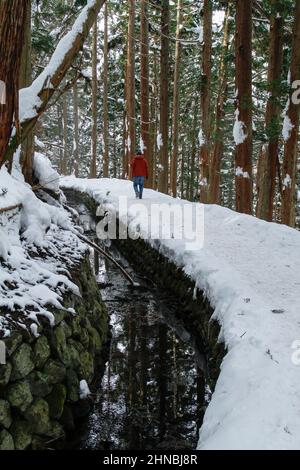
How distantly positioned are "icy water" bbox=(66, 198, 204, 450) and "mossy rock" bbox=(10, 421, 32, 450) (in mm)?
847

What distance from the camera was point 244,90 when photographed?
11.0m

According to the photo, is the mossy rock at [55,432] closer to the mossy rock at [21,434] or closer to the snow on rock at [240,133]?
the mossy rock at [21,434]

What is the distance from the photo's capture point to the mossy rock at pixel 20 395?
396cm

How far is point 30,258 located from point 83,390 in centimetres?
184

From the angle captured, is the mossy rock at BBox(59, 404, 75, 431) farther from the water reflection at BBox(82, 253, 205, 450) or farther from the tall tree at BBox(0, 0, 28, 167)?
the tall tree at BBox(0, 0, 28, 167)

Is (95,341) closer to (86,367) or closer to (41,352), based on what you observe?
(86,367)

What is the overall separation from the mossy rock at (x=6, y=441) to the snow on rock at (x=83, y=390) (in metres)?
1.45

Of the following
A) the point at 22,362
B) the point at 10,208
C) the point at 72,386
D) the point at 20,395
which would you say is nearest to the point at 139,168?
the point at 10,208

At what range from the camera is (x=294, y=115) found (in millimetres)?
11375

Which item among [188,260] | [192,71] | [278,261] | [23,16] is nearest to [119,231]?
[188,260]

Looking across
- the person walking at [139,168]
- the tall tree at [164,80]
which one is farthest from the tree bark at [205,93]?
the person walking at [139,168]

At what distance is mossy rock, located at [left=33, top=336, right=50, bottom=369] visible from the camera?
446cm

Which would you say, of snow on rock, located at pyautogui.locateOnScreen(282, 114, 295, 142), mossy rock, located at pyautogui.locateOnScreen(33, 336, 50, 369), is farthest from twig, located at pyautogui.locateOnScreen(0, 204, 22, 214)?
snow on rock, located at pyautogui.locateOnScreen(282, 114, 295, 142)

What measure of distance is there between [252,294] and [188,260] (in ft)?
8.28
